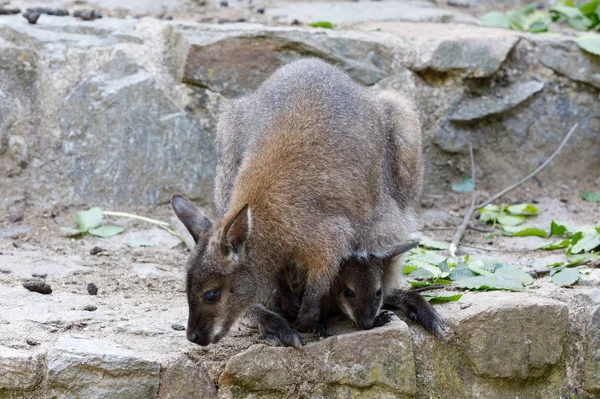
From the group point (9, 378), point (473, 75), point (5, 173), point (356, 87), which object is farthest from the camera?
point (473, 75)

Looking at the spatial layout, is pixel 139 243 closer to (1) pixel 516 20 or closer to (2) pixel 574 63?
(2) pixel 574 63

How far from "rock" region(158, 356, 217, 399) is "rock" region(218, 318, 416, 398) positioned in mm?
76

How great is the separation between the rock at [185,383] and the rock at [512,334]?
4.33ft

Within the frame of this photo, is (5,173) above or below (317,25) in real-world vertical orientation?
below

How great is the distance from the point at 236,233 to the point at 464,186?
3.47 metres

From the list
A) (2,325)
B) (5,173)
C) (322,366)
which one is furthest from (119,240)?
(322,366)

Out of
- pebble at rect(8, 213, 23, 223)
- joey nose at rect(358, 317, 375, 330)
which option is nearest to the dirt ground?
pebble at rect(8, 213, 23, 223)

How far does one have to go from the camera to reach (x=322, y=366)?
182 inches

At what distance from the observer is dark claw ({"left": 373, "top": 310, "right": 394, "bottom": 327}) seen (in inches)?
189

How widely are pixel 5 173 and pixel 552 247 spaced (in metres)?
3.91

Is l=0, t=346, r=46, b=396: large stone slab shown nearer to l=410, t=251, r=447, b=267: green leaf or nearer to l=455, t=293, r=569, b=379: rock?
l=455, t=293, r=569, b=379: rock

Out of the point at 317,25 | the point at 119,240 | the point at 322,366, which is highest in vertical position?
the point at 317,25

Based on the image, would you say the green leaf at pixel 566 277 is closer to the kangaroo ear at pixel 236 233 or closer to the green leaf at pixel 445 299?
the green leaf at pixel 445 299

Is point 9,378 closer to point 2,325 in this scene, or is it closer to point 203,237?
point 2,325
